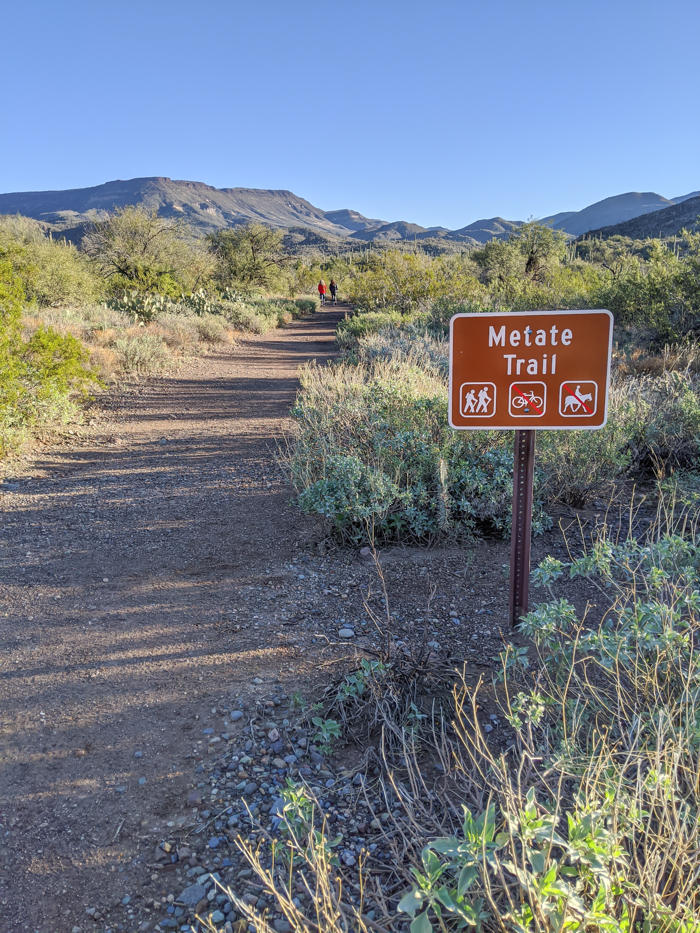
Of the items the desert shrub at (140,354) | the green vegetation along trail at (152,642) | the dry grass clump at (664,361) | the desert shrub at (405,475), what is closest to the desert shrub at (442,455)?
the desert shrub at (405,475)

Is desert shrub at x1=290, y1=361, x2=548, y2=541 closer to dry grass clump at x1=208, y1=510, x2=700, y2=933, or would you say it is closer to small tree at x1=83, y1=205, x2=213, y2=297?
dry grass clump at x1=208, y1=510, x2=700, y2=933

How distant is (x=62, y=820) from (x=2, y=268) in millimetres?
6796

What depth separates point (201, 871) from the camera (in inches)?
79.1

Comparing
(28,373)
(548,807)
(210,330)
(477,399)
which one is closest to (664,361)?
(477,399)

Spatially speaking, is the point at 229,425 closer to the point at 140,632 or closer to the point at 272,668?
the point at 140,632

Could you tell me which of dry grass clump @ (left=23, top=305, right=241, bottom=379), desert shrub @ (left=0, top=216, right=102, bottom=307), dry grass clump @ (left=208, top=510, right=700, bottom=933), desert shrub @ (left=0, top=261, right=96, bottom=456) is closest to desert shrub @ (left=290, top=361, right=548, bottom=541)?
dry grass clump @ (left=208, top=510, right=700, bottom=933)

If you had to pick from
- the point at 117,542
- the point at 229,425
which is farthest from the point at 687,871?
the point at 229,425

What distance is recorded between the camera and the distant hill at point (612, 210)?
17125 centimetres

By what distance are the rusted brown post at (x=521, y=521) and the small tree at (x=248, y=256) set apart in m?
29.2

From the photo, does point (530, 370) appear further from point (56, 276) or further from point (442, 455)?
point (56, 276)

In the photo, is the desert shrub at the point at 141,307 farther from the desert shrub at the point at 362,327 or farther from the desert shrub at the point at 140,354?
the desert shrub at the point at 362,327

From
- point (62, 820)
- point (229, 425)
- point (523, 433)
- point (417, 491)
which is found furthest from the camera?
point (229, 425)

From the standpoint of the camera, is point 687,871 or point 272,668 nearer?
point 687,871

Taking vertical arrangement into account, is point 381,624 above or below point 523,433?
below
